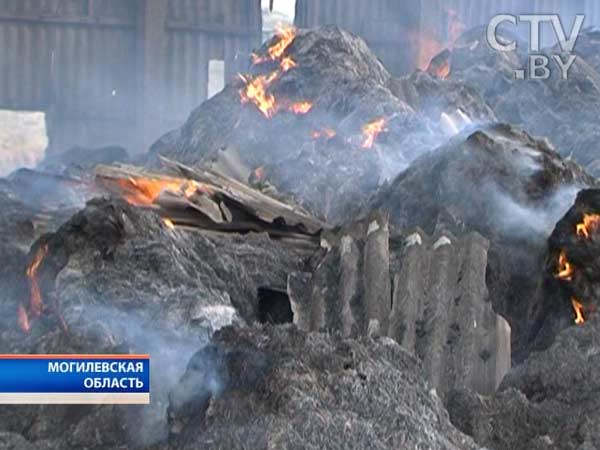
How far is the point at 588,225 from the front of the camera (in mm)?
6746

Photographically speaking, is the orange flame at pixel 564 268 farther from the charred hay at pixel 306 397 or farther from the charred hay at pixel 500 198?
the charred hay at pixel 306 397

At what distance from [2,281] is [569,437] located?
11.5ft

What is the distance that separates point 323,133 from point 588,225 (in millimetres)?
4090

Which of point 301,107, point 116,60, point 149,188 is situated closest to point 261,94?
point 301,107

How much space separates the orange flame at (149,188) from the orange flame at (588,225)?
2596 mm

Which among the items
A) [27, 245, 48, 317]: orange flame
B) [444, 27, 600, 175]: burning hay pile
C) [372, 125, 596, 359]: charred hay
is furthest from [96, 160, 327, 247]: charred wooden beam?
[444, 27, 600, 175]: burning hay pile

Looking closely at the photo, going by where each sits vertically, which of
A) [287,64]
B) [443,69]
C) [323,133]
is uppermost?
[287,64]

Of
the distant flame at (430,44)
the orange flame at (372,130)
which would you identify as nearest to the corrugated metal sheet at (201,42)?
the distant flame at (430,44)

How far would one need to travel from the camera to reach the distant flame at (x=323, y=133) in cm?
1034

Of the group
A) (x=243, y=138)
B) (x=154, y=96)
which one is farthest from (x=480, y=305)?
(x=154, y=96)

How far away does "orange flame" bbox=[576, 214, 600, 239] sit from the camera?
22.0ft

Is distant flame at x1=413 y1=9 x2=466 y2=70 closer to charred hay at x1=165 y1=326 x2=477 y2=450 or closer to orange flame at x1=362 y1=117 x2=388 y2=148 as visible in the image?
orange flame at x1=362 y1=117 x2=388 y2=148

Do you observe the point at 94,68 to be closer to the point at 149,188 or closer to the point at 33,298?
the point at 149,188

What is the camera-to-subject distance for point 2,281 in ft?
22.0
